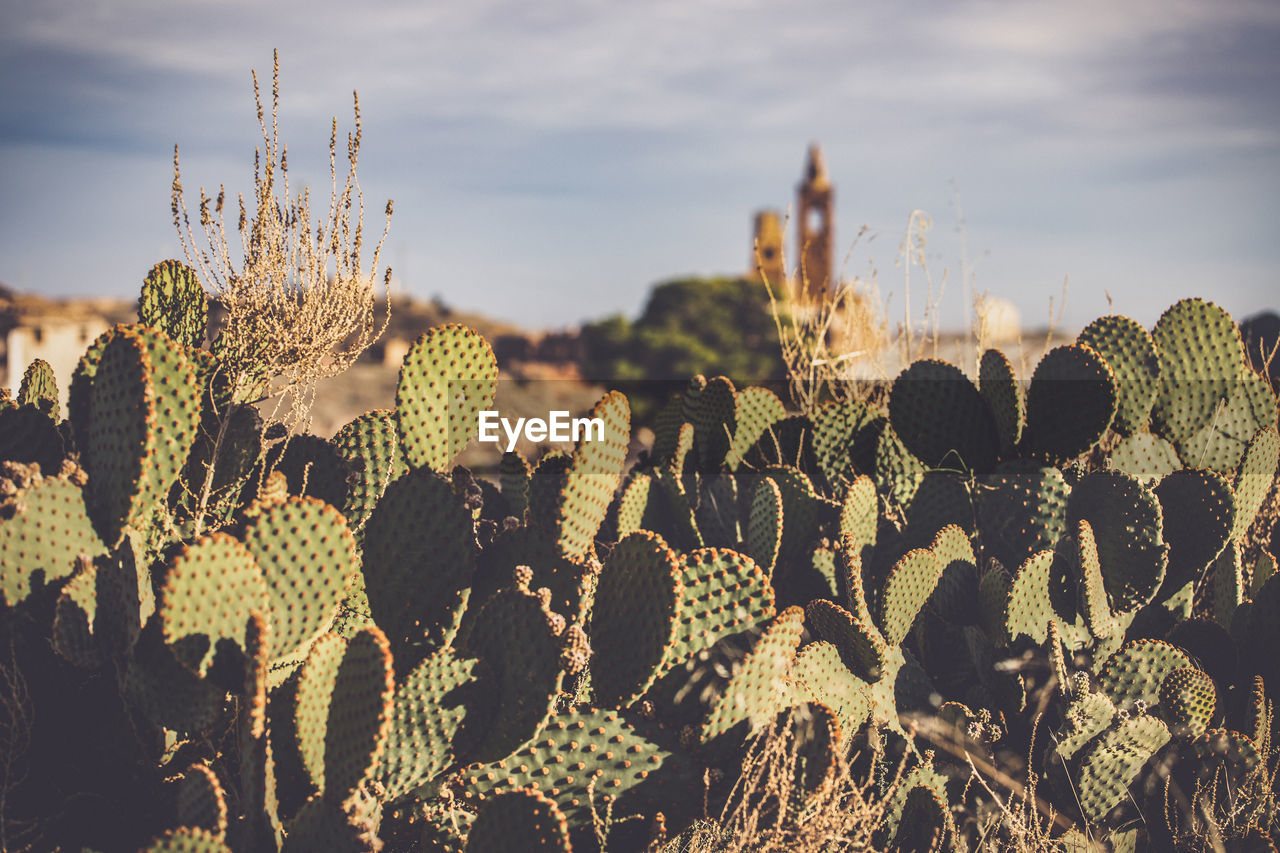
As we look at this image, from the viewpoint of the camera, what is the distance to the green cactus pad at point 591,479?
254 cm

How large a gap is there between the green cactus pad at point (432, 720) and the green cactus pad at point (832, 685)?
780mm

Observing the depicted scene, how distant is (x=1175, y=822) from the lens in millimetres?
2693

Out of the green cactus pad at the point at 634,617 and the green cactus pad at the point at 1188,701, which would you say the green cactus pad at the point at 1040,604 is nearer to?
the green cactus pad at the point at 1188,701

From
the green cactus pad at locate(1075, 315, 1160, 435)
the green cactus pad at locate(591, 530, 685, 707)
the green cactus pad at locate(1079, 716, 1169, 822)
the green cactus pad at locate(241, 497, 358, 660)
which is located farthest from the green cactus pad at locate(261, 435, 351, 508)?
the green cactus pad at locate(1075, 315, 1160, 435)

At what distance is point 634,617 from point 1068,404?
60.7 inches

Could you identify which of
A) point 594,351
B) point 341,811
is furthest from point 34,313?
point 594,351

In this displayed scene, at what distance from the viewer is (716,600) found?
7.95 ft

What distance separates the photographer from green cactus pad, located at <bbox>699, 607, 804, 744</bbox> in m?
2.30

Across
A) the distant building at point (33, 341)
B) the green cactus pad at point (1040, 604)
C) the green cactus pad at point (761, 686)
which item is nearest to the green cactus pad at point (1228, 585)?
the green cactus pad at point (1040, 604)

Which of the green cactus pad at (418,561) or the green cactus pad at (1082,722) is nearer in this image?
the green cactus pad at (418,561)

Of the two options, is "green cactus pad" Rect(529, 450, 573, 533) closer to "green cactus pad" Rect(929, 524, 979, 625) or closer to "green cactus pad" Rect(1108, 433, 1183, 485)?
"green cactus pad" Rect(929, 524, 979, 625)

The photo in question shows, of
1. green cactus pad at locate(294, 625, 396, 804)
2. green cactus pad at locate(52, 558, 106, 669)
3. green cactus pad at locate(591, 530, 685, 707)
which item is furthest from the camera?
green cactus pad at locate(591, 530, 685, 707)

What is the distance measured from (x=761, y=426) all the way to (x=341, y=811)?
199 centimetres

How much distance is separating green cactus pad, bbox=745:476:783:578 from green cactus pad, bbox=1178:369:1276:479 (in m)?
1.42
